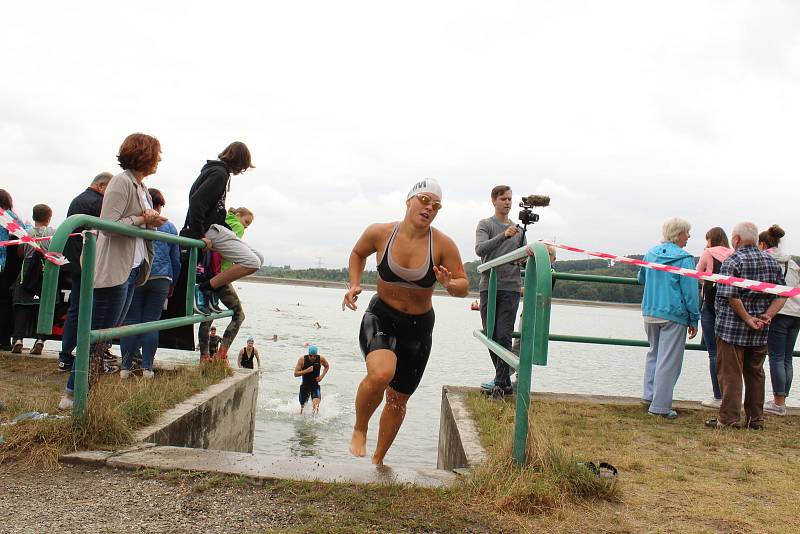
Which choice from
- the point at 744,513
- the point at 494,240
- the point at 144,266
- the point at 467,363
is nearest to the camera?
the point at 744,513

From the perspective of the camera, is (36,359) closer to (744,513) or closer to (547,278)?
(547,278)

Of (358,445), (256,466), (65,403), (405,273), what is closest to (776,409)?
(405,273)

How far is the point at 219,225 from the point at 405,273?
267 cm

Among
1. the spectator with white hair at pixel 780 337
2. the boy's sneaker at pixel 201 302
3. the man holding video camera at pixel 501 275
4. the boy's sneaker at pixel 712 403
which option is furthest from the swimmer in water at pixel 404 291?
the spectator with white hair at pixel 780 337

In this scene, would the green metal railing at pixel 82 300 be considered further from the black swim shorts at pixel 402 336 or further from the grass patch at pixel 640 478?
the grass patch at pixel 640 478

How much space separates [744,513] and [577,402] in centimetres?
292

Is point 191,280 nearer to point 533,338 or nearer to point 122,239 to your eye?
point 122,239

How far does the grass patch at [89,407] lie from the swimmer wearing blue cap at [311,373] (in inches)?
254

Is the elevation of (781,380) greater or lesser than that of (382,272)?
lesser

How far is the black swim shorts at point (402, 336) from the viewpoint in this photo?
4059 millimetres

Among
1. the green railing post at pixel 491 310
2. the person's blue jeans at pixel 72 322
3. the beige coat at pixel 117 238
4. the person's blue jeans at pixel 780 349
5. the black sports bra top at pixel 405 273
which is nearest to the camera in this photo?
the black sports bra top at pixel 405 273

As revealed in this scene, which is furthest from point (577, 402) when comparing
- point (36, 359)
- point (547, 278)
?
point (36, 359)

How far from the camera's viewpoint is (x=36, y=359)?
6762 mm

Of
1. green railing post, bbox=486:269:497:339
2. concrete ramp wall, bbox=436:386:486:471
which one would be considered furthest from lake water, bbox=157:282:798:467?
green railing post, bbox=486:269:497:339
